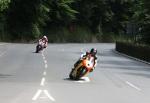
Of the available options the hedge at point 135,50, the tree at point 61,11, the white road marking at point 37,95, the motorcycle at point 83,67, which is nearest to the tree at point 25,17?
the tree at point 61,11

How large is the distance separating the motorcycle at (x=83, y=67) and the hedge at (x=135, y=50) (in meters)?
19.3

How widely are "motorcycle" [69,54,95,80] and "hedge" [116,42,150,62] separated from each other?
19310 mm

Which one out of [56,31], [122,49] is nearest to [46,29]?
[56,31]

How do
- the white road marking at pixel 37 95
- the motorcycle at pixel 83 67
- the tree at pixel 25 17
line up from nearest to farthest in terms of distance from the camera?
the white road marking at pixel 37 95 → the motorcycle at pixel 83 67 → the tree at pixel 25 17

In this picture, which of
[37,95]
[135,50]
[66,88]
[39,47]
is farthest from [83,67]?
[39,47]

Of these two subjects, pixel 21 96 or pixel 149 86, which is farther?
pixel 149 86

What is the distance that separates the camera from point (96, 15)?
100500mm

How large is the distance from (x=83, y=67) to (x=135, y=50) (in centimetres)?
2561

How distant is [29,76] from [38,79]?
174 centimetres

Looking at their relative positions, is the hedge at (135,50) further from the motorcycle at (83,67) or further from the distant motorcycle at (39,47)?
the motorcycle at (83,67)

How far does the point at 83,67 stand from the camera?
25.7m

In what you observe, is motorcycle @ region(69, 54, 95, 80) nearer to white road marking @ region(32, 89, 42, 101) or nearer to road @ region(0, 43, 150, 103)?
road @ region(0, 43, 150, 103)

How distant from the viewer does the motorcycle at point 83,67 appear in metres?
25.7

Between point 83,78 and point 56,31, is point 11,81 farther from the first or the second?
point 56,31
